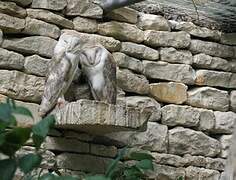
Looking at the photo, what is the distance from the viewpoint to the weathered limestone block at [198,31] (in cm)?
280

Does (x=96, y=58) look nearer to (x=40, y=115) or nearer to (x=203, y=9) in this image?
(x=40, y=115)

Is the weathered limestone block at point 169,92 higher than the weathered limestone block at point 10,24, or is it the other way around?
the weathered limestone block at point 10,24

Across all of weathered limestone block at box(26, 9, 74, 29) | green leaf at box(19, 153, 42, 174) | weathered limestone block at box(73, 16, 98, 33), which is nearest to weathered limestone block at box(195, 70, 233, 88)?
weathered limestone block at box(73, 16, 98, 33)

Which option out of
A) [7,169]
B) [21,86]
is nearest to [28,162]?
[7,169]

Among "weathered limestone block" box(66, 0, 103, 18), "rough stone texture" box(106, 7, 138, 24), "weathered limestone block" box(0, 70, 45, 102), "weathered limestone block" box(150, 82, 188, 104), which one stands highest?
"weathered limestone block" box(66, 0, 103, 18)

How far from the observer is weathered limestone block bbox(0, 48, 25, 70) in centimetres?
232

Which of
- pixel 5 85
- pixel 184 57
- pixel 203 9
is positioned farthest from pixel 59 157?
pixel 203 9

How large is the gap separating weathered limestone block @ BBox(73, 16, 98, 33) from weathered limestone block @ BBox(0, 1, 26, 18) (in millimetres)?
268

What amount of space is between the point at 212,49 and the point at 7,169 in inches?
87.8

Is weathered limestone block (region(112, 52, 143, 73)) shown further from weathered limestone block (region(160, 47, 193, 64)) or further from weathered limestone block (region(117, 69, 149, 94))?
weathered limestone block (region(160, 47, 193, 64))

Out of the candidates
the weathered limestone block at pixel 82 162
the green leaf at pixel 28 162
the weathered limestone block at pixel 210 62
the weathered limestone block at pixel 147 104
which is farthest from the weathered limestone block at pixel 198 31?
the green leaf at pixel 28 162

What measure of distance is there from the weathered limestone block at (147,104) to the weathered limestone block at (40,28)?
46 centimetres

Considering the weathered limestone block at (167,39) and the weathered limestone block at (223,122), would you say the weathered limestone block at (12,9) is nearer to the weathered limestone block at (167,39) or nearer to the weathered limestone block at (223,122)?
the weathered limestone block at (167,39)

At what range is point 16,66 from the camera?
2344 millimetres
